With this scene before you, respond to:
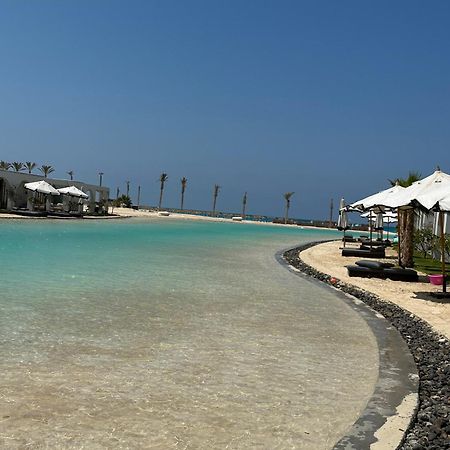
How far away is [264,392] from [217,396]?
0.48 meters

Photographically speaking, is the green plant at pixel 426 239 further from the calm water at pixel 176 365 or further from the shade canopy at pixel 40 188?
the shade canopy at pixel 40 188

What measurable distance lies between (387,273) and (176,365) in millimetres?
9265

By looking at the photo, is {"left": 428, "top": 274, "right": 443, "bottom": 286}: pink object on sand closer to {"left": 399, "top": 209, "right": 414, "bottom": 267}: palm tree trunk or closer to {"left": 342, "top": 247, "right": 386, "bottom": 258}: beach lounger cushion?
{"left": 399, "top": 209, "right": 414, "bottom": 267}: palm tree trunk

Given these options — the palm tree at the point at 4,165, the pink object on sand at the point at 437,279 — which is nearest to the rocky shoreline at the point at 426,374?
the pink object on sand at the point at 437,279

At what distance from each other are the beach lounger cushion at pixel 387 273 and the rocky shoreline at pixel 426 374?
281cm

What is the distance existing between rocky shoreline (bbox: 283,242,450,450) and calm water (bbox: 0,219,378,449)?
52 cm

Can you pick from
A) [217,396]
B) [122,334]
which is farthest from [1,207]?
[217,396]

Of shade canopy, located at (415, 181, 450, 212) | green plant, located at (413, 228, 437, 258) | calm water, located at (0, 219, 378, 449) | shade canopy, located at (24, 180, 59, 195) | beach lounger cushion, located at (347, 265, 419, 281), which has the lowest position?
calm water, located at (0, 219, 378, 449)

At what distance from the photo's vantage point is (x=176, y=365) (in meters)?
5.29

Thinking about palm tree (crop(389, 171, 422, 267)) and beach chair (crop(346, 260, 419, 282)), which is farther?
palm tree (crop(389, 171, 422, 267))

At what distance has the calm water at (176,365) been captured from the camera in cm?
369

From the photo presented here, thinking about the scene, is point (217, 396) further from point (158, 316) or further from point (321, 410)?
point (158, 316)

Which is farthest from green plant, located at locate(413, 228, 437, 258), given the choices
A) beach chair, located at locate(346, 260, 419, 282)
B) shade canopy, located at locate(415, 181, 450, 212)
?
shade canopy, located at locate(415, 181, 450, 212)

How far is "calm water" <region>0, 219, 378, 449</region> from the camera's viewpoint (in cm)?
369
